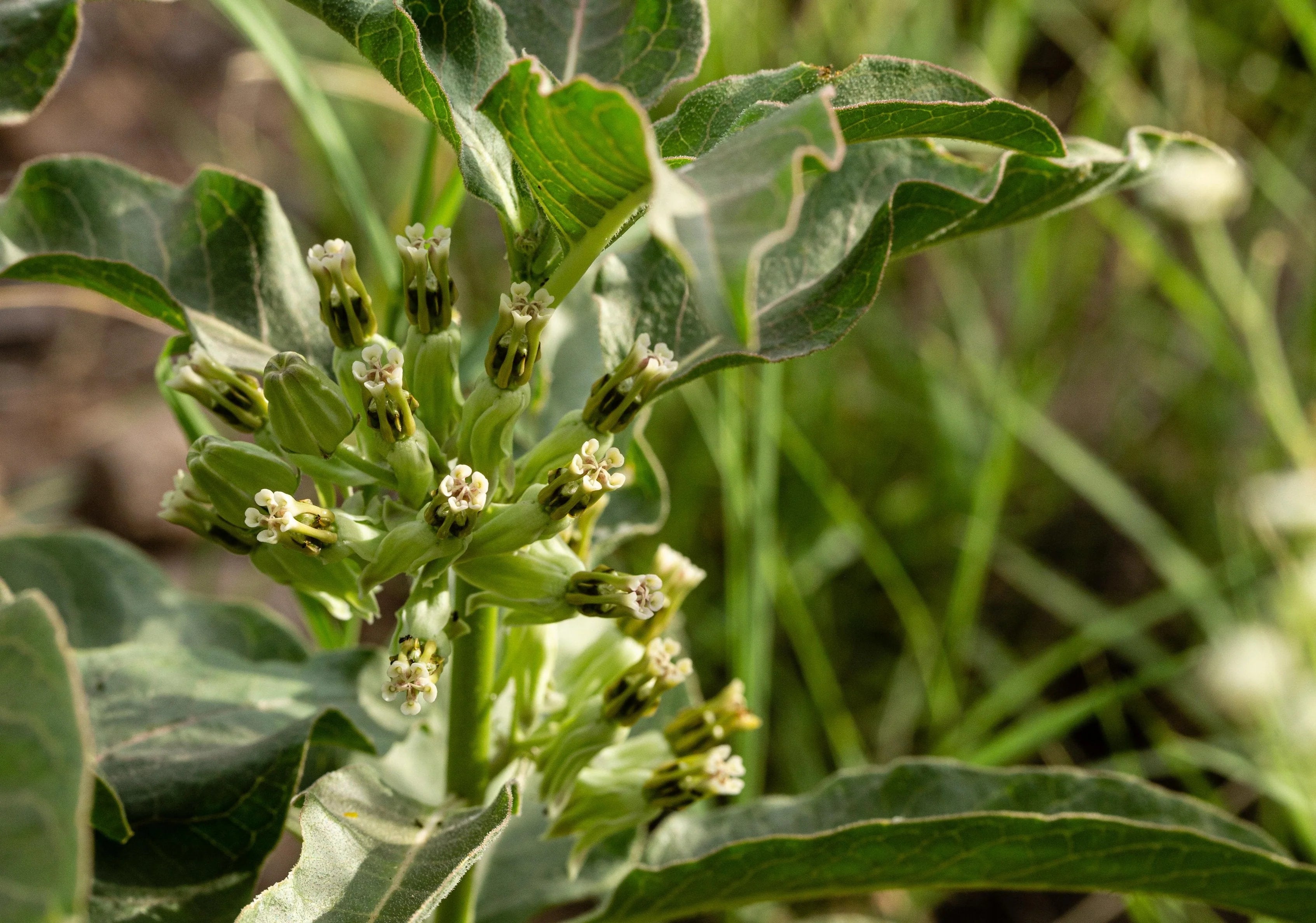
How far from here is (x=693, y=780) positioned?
41.0 inches

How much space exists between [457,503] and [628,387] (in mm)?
171

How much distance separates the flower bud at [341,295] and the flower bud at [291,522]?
15 centimetres

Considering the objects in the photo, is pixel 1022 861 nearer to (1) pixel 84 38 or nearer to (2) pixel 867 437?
(2) pixel 867 437

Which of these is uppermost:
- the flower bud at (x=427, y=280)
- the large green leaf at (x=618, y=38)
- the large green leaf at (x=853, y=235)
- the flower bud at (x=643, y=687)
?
the large green leaf at (x=618, y=38)

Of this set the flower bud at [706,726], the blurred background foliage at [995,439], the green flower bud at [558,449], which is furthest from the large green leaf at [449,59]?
the blurred background foliage at [995,439]

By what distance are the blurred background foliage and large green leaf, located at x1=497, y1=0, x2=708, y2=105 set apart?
3.40ft

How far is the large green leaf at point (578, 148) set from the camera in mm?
614

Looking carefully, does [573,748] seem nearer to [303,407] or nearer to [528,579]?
[528,579]

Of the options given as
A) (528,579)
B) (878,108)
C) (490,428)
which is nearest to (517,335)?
(490,428)

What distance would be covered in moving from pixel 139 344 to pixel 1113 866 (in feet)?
11.4

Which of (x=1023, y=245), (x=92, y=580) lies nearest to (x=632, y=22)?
(x=92, y=580)

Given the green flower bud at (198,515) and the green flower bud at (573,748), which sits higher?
the green flower bud at (198,515)

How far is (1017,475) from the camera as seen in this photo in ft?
9.33

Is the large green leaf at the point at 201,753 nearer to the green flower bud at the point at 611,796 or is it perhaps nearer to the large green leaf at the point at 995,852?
the green flower bud at the point at 611,796
